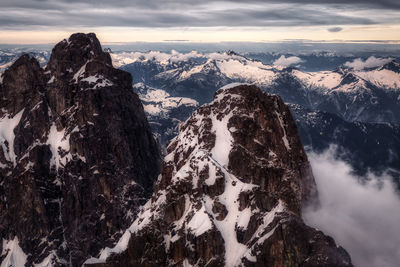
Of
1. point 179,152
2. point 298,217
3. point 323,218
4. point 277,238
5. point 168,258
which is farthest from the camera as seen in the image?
point 179,152

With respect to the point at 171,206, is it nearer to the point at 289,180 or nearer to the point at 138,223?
the point at 138,223

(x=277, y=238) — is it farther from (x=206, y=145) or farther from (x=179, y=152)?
(x=179, y=152)

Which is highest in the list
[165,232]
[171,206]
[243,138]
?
[243,138]

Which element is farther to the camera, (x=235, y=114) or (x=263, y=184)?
(x=235, y=114)

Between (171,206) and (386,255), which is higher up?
(171,206)

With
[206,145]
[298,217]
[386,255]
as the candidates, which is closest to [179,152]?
[206,145]

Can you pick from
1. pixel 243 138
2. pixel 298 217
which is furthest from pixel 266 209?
pixel 243 138

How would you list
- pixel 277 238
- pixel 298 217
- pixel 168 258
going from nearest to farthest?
pixel 277 238 → pixel 298 217 → pixel 168 258
